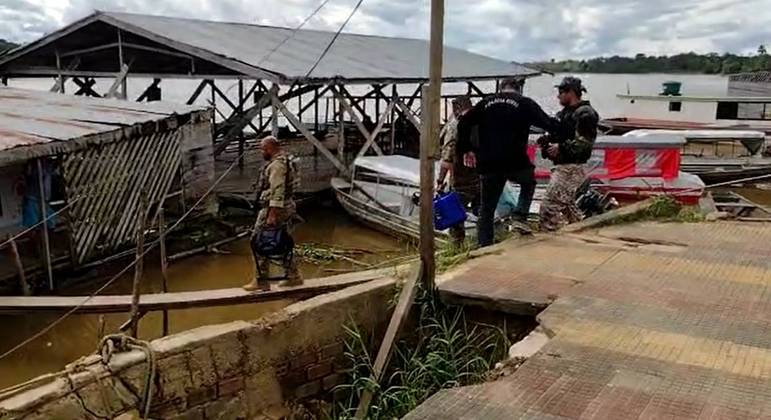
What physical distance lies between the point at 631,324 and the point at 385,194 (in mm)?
10089

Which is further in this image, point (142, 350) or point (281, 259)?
point (281, 259)

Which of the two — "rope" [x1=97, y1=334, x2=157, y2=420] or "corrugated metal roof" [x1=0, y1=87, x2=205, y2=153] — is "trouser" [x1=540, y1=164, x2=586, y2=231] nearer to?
"rope" [x1=97, y1=334, x2=157, y2=420]

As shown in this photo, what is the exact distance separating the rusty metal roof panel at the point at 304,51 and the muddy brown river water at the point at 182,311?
3.22 metres

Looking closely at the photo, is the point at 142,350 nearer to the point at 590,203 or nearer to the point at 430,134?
the point at 430,134

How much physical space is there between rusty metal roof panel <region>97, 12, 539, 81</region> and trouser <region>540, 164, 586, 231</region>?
5.86 m

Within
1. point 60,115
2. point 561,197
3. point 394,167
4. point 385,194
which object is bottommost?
point 385,194

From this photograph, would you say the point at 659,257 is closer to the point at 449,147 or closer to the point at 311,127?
the point at 449,147

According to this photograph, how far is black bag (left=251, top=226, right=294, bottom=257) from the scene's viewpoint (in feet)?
22.7

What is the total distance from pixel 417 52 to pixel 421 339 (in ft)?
63.9

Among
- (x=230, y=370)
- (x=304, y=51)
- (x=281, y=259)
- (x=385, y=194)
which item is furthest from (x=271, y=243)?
→ (x=304, y=51)

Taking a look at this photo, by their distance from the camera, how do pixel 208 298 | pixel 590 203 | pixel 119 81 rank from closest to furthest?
pixel 208 298
pixel 590 203
pixel 119 81

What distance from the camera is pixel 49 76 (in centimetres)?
1777

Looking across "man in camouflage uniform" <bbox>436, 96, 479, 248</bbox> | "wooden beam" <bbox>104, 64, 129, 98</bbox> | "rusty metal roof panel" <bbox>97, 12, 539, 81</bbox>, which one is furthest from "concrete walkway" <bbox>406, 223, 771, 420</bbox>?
"wooden beam" <bbox>104, 64, 129, 98</bbox>

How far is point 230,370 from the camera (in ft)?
16.2
